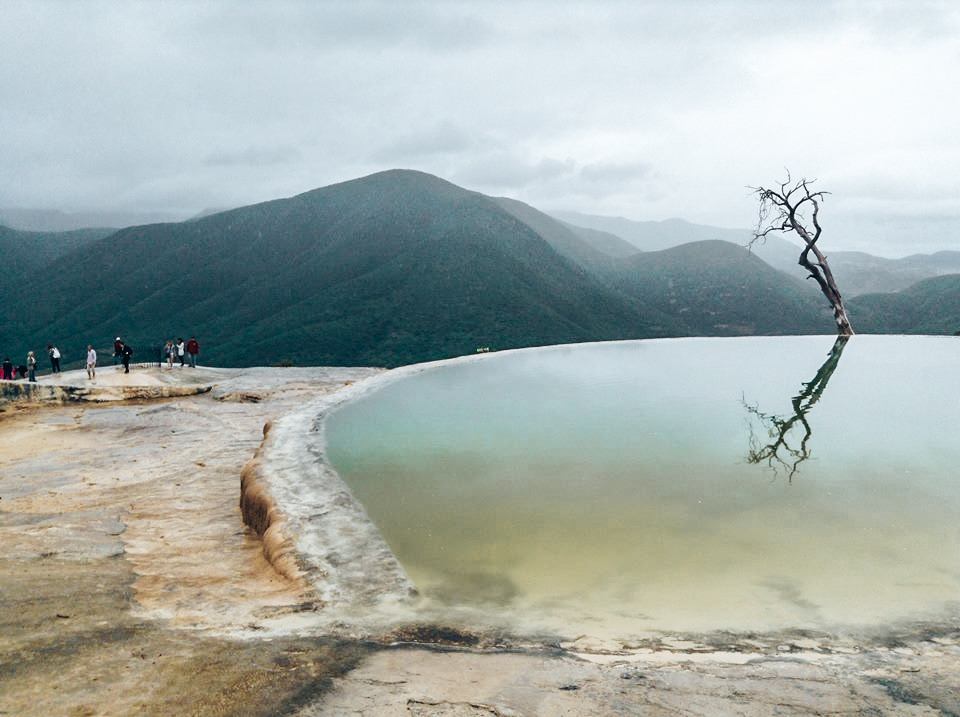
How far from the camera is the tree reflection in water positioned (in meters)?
6.91

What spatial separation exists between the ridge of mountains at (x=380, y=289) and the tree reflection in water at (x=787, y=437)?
159ft

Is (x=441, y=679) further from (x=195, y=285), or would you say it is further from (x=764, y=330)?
(x=195, y=285)

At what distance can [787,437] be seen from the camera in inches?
313

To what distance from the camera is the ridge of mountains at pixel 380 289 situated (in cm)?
6562

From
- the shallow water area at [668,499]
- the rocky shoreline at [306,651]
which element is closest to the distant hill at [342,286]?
the shallow water area at [668,499]

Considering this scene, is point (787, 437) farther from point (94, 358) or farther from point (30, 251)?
point (30, 251)

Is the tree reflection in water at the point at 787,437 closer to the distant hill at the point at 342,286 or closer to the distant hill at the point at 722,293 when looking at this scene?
the distant hill at the point at 342,286

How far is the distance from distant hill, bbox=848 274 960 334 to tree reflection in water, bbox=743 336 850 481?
1964 inches

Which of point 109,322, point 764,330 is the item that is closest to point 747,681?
point 764,330

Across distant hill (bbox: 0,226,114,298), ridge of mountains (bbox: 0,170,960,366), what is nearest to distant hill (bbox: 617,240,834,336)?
ridge of mountains (bbox: 0,170,960,366)

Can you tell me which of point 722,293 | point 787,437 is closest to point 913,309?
point 722,293

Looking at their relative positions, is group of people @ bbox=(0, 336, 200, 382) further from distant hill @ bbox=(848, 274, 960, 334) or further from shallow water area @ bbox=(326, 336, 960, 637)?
distant hill @ bbox=(848, 274, 960, 334)

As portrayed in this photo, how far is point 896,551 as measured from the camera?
184 inches

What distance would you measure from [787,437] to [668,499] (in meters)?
3.04
